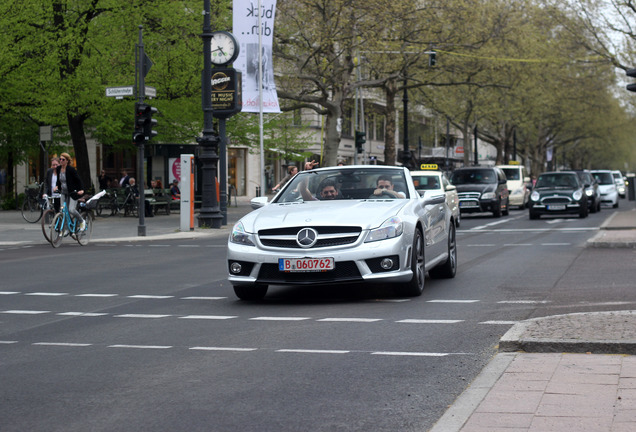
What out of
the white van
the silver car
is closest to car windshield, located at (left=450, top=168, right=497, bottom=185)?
the white van

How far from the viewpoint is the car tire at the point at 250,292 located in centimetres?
1110

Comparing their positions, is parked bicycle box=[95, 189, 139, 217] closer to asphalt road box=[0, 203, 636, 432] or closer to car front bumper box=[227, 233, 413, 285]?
asphalt road box=[0, 203, 636, 432]

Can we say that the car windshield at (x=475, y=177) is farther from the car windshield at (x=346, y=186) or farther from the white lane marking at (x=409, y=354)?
the white lane marking at (x=409, y=354)

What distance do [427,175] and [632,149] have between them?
10899 centimetres

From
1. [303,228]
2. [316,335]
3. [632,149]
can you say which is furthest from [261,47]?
[632,149]

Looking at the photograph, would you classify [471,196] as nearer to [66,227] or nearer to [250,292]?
[66,227]

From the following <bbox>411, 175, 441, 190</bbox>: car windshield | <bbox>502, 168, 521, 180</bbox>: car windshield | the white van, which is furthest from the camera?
<bbox>502, 168, 521, 180</bbox>: car windshield

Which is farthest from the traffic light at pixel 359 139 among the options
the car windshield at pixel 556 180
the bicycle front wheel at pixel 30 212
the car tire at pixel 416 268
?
the car tire at pixel 416 268

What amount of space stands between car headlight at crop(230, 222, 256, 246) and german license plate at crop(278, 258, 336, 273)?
47 centimetres

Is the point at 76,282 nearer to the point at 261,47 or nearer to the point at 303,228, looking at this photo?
the point at 303,228

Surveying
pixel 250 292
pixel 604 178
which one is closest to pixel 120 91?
pixel 250 292

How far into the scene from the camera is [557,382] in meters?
6.02

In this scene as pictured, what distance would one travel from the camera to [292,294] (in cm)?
1184

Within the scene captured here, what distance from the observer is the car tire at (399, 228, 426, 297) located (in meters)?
11.0
